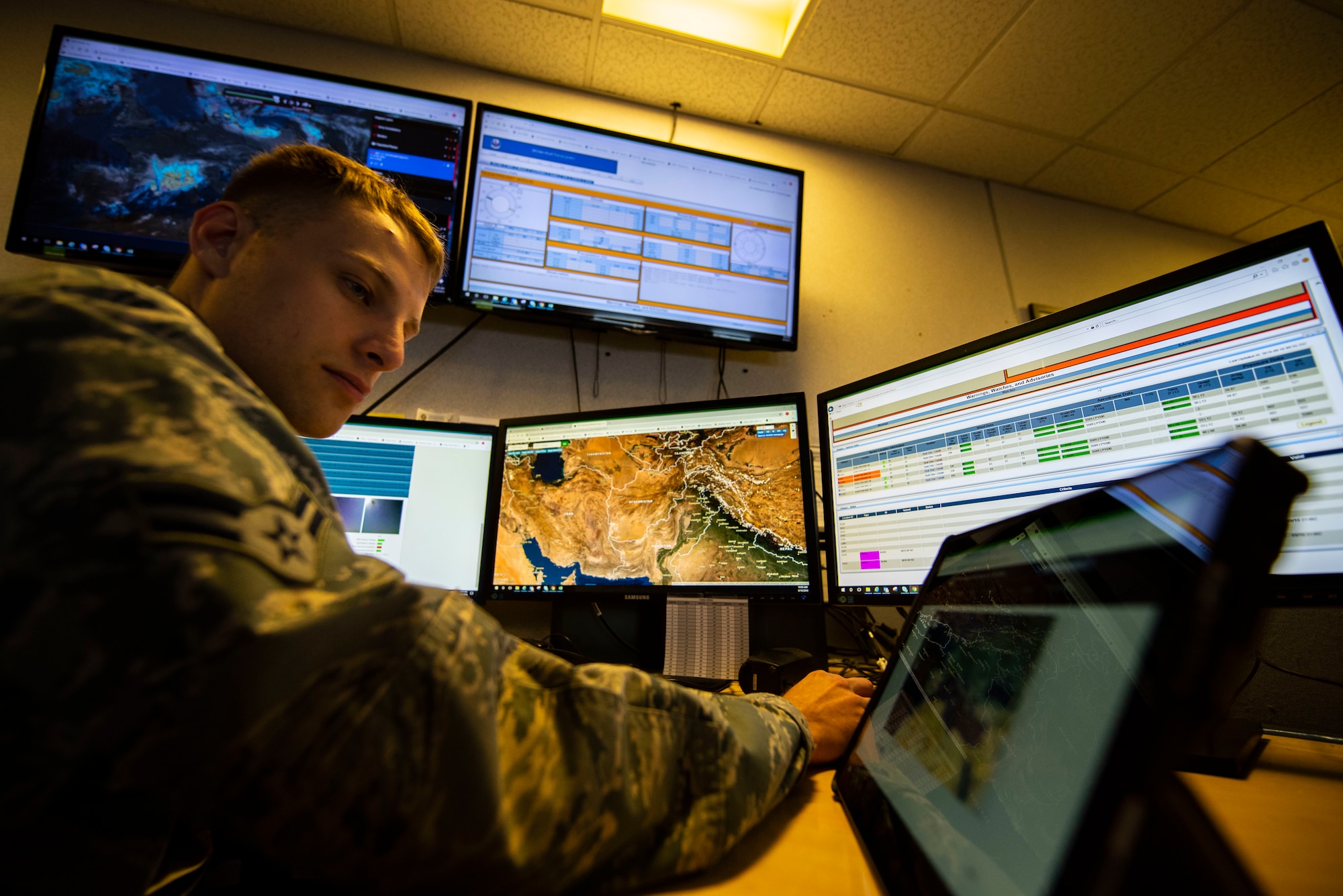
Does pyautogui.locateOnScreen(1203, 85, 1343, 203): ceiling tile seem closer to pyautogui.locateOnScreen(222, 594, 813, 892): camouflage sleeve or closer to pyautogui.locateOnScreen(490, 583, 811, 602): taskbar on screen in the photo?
pyautogui.locateOnScreen(490, 583, 811, 602): taskbar on screen

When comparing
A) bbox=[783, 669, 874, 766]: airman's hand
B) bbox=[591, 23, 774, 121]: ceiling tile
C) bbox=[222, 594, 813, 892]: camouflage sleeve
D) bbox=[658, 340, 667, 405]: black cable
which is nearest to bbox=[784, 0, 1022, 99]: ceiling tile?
bbox=[591, 23, 774, 121]: ceiling tile

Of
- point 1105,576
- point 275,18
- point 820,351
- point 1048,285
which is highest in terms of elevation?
point 275,18

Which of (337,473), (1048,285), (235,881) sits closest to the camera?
(235,881)

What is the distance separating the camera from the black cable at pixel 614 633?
3.67 feet

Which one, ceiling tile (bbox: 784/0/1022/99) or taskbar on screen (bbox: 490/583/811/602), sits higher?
ceiling tile (bbox: 784/0/1022/99)

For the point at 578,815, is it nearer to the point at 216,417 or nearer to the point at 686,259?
the point at 216,417

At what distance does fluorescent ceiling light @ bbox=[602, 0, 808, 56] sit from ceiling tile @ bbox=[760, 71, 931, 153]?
0.12 metres

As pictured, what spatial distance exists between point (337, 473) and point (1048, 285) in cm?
239

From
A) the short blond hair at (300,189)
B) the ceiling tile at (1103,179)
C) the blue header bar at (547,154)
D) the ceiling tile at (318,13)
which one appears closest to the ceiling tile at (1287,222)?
the ceiling tile at (1103,179)

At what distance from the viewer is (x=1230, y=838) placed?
0.98ft

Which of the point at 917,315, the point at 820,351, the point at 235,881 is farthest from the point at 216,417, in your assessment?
the point at 917,315

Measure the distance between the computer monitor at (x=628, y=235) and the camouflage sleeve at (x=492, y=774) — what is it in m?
1.17

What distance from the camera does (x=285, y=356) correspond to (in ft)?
2.07

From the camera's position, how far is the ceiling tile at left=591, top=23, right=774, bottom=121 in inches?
60.6
